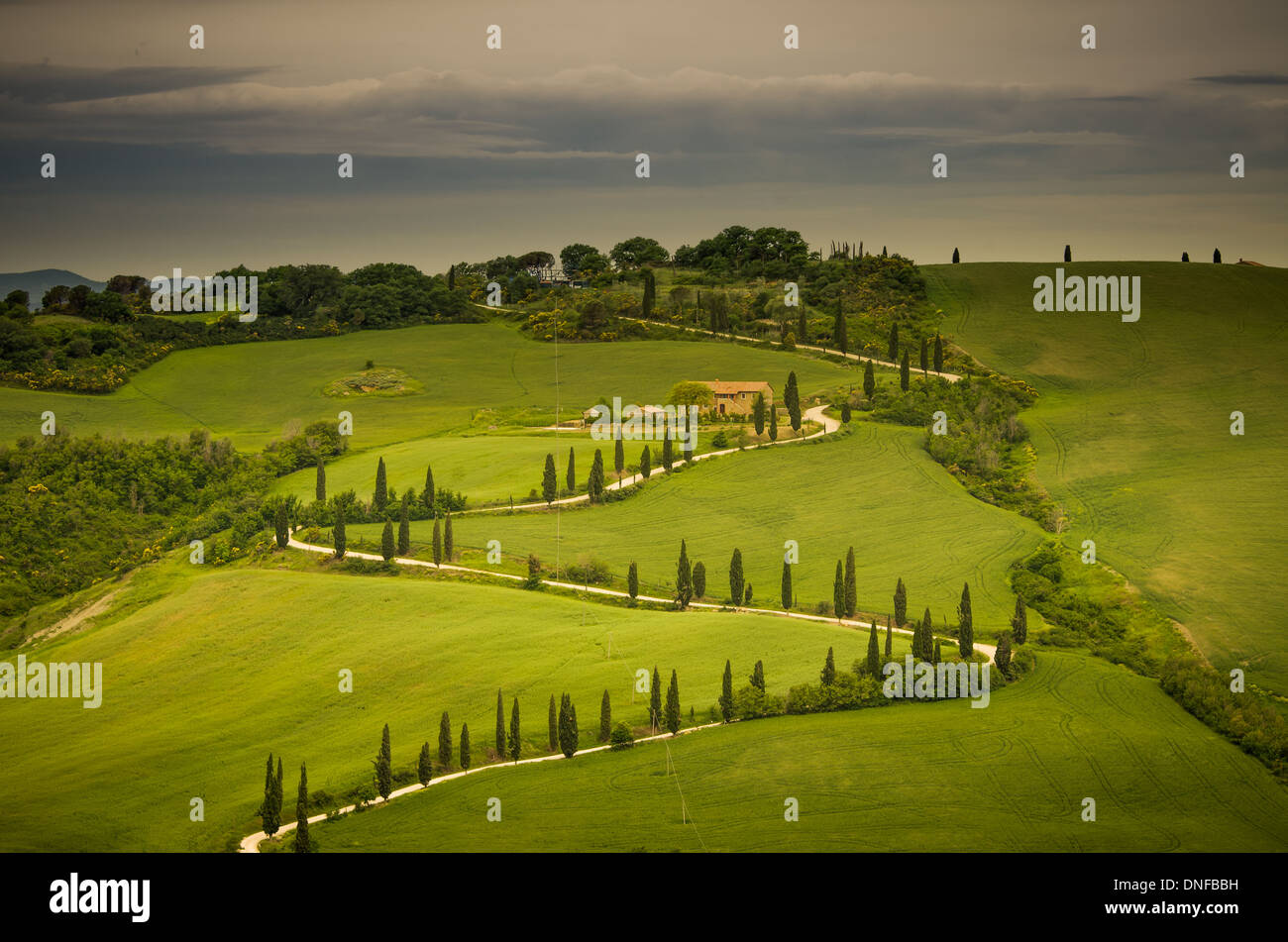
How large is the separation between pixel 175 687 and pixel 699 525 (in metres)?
38.6

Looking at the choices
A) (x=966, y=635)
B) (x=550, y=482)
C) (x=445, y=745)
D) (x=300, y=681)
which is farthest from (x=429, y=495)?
(x=966, y=635)

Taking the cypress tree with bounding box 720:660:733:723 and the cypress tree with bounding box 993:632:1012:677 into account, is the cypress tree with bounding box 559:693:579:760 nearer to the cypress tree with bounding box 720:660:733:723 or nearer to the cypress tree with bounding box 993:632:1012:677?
the cypress tree with bounding box 720:660:733:723

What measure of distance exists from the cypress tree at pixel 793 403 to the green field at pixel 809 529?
3009 mm

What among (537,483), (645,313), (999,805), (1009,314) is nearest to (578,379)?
(645,313)

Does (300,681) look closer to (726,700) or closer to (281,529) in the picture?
(726,700)

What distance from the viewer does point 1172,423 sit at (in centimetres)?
12512

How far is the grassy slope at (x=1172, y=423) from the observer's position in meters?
89.9

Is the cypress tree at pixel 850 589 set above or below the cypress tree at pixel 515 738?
above

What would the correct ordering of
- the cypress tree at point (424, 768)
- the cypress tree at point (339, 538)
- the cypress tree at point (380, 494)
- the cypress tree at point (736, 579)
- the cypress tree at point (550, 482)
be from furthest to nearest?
1. the cypress tree at point (550, 482)
2. the cypress tree at point (380, 494)
3. the cypress tree at point (339, 538)
4. the cypress tree at point (736, 579)
5. the cypress tree at point (424, 768)

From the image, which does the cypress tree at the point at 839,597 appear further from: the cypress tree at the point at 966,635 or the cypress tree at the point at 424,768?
the cypress tree at the point at 424,768

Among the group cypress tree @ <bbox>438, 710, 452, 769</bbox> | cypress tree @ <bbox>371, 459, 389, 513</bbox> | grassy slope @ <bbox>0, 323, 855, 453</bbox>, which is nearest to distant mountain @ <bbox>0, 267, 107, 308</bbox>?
grassy slope @ <bbox>0, 323, 855, 453</bbox>

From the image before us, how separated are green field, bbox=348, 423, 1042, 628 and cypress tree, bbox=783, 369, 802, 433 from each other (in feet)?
9.87

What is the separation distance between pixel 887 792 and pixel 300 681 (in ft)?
108

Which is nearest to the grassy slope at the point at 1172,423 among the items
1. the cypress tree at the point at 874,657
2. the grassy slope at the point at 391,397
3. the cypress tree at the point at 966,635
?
the cypress tree at the point at 966,635
